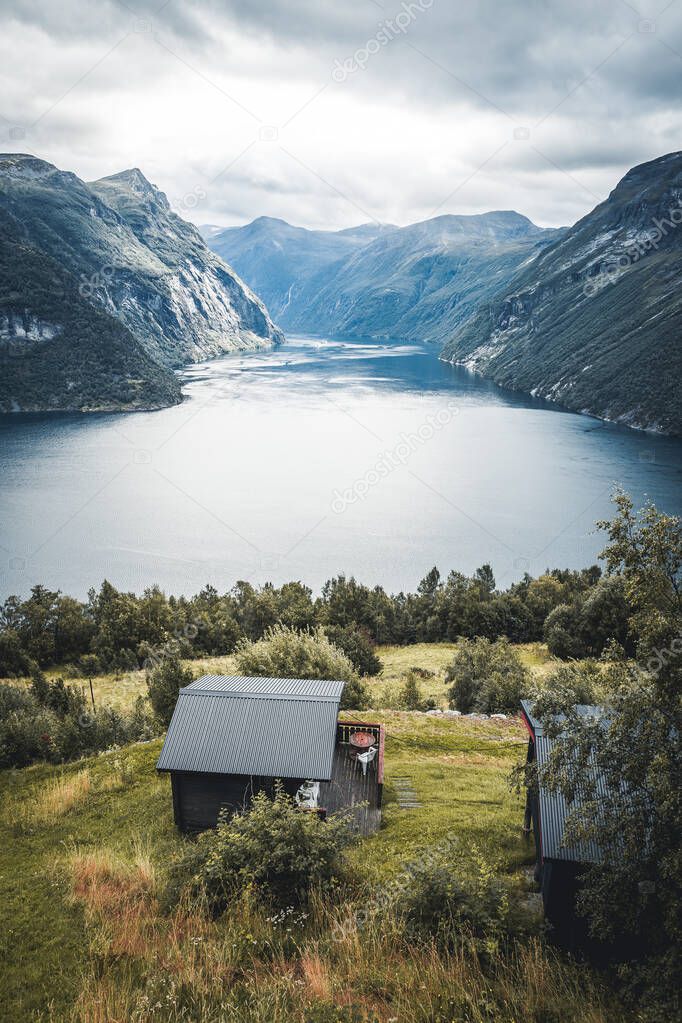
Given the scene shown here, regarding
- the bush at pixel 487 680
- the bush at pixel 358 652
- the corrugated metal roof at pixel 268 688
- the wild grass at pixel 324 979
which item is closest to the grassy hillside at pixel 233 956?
the wild grass at pixel 324 979

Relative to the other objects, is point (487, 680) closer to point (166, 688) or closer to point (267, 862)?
point (166, 688)

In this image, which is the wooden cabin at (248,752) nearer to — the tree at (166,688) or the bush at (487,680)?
the tree at (166,688)

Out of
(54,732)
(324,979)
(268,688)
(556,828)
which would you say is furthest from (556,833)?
(54,732)

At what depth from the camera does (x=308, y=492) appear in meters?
95.7

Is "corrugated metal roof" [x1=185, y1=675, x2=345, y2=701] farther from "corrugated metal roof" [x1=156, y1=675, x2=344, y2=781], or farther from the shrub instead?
the shrub

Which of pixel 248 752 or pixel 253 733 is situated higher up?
pixel 253 733

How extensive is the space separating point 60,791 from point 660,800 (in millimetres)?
17621

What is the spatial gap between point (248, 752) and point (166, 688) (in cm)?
1151

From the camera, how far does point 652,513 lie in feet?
31.8

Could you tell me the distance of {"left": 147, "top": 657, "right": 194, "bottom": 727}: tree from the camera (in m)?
26.5

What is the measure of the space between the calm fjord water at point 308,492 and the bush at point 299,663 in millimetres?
34315

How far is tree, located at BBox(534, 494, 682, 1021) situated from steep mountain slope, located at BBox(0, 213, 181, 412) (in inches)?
6790

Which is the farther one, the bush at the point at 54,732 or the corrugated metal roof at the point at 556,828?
the bush at the point at 54,732

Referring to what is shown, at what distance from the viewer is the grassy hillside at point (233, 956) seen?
8727mm
